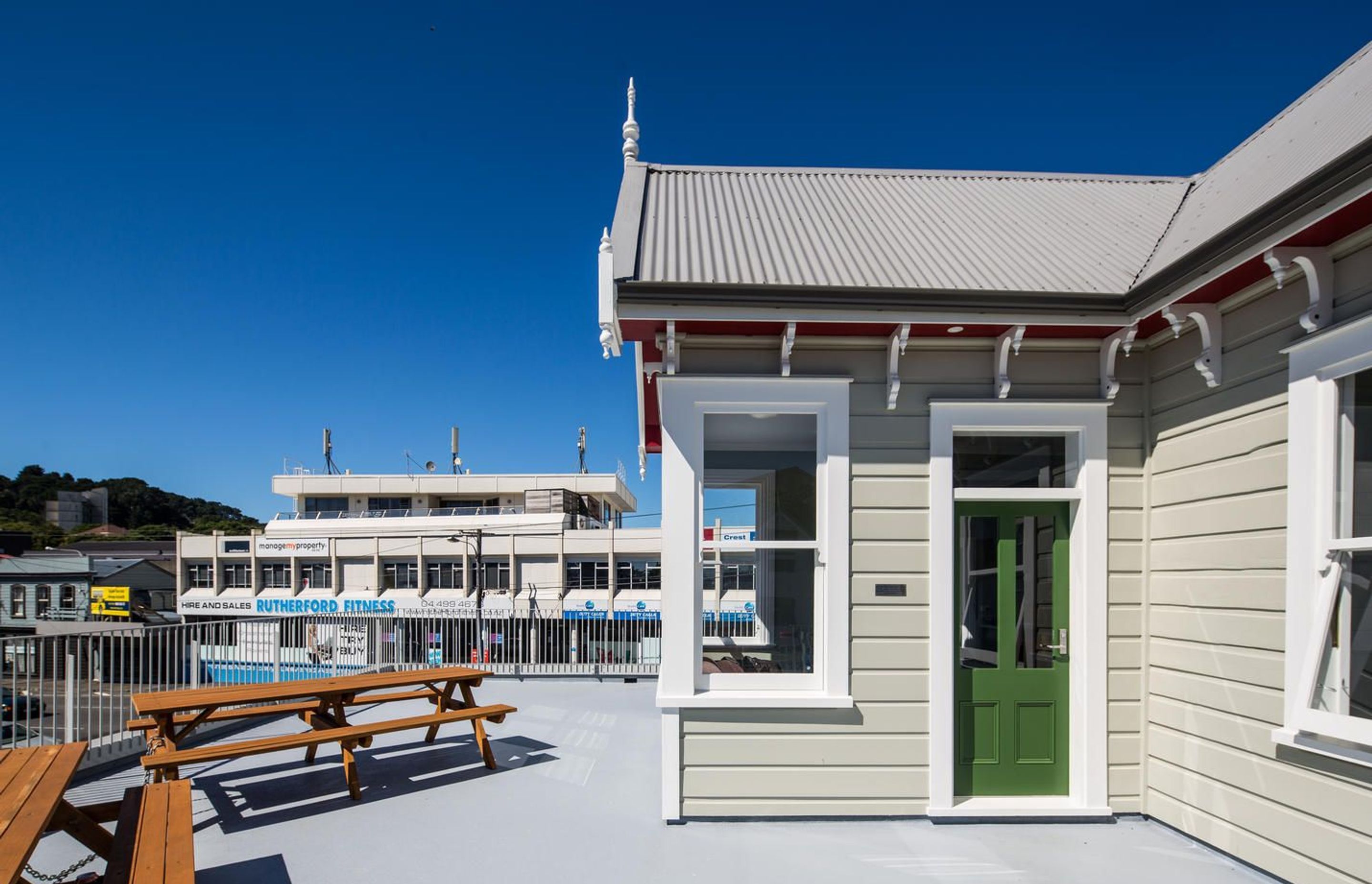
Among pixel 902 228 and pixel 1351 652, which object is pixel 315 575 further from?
pixel 1351 652

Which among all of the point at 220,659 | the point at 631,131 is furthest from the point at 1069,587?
→ the point at 220,659

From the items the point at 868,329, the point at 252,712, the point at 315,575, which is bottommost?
the point at 315,575

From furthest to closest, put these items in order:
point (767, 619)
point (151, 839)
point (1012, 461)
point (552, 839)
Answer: point (767, 619), point (1012, 461), point (552, 839), point (151, 839)

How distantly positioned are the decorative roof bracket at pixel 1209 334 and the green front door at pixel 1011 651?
1046mm

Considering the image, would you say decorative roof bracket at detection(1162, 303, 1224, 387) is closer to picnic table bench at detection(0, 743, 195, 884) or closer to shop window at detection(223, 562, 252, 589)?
picnic table bench at detection(0, 743, 195, 884)

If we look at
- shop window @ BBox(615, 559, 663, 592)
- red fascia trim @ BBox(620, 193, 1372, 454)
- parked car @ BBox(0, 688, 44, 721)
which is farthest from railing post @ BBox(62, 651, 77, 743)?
shop window @ BBox(615, 559, 663, 592)

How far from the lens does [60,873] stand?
133 inches

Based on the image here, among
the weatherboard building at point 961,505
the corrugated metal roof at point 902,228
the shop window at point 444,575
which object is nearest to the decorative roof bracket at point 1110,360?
the weatherboard building at point 961,505

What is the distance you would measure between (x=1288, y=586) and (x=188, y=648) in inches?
287

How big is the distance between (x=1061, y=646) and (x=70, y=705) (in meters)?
6.06

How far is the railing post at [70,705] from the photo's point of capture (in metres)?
4.76

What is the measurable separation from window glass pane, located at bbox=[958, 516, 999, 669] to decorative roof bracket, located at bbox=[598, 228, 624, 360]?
2.26m

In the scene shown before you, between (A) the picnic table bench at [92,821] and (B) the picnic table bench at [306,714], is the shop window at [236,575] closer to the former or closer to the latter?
(B) the picnic table bench at [306,714]

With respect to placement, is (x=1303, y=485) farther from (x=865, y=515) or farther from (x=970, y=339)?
(x=865, y=515)
